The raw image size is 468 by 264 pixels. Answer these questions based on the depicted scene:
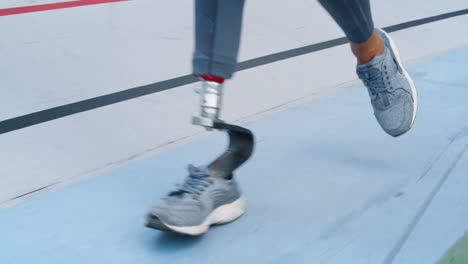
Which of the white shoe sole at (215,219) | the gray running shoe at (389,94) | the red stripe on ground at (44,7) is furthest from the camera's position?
the red stripe on ground at (44,7)

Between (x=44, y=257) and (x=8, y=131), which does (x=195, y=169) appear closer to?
(x=44, y=257)

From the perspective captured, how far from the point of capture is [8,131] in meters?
1.42

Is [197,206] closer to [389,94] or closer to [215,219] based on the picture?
[215,219]

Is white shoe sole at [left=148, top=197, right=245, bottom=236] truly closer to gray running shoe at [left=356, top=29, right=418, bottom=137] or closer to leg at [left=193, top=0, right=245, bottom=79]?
leg at [left=193, top=0, right=245, bottom=79]

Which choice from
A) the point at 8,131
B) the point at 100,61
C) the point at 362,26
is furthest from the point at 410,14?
the point at 8,131

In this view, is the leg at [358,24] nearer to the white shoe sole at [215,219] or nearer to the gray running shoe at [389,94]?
the gray running shoe at [389,94]

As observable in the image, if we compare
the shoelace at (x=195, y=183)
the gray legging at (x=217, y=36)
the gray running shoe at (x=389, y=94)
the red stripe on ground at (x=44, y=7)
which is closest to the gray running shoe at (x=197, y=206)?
the shoelace at (x=195, y=183)

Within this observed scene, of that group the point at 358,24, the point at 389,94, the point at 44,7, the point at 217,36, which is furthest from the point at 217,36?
the point at 44,7

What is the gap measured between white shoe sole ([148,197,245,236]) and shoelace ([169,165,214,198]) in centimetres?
5

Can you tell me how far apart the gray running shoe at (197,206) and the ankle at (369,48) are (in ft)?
1.42

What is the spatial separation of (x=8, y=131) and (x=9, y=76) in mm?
356

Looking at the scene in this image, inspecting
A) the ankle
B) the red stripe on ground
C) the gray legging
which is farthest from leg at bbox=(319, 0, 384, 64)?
the red stripe on ground

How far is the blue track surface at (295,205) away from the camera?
95cm

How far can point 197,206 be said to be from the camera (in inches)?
39.1
